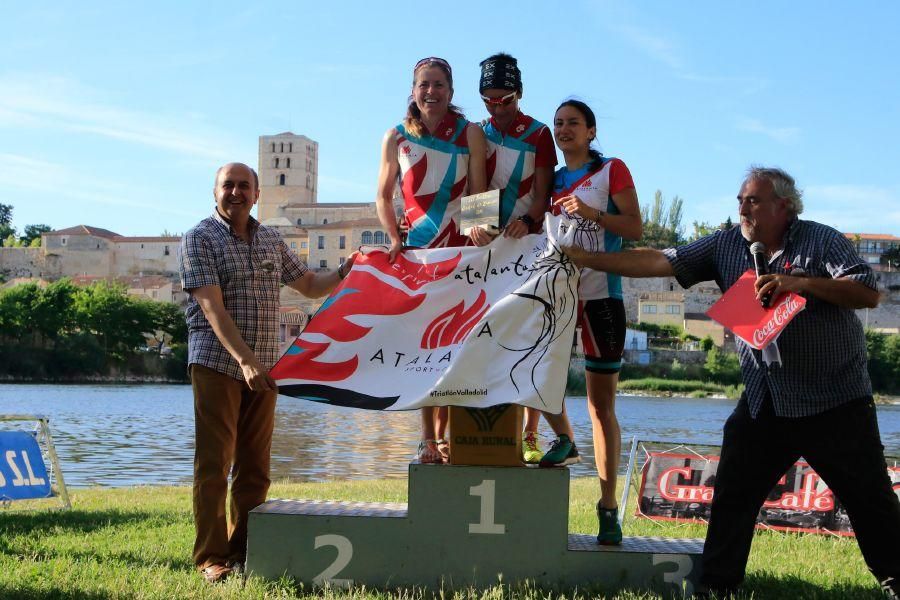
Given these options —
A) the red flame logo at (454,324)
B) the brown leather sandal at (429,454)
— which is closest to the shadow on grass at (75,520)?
the brown leather sandal at (429,454)

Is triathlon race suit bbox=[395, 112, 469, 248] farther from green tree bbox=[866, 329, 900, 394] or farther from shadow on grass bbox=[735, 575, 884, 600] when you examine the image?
green tree bbox=[866, 329, 900, 394]

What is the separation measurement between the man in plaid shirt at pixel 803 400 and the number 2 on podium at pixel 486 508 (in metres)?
0.96

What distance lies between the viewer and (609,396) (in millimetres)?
4852

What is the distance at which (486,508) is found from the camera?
4.48 meters

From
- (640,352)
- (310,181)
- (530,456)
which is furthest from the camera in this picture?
(310,181)

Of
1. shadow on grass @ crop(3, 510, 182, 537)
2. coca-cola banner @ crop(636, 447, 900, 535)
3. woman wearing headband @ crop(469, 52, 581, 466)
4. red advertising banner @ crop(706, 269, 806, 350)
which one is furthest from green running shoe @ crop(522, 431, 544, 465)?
shadow on grass @ crop(3, 510, 182, 537)

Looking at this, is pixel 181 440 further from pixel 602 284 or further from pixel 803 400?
pixel 803 400

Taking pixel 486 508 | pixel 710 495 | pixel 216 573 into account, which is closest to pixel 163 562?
pixel 216 573

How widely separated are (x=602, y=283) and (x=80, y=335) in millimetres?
81525

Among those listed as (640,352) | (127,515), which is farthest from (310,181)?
(127,515)

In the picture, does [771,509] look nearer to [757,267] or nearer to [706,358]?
[757,267]

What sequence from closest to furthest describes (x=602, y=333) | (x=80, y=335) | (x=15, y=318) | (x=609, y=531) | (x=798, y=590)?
(x=798, y=590) < (x=609, y=531) < (x=602, y=333) < (x=80, y=335) < (x=15, y=318)

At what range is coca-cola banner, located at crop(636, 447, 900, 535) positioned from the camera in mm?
7680

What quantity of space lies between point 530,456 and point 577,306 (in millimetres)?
921
